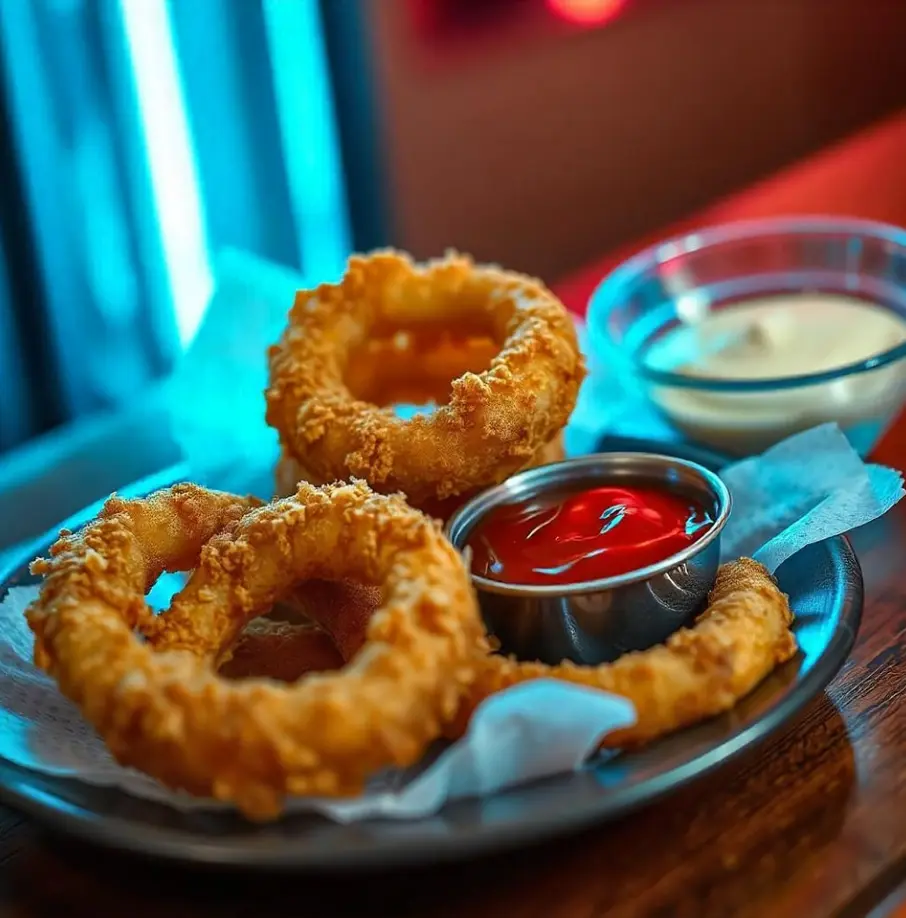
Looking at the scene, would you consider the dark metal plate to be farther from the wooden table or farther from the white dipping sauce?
the white dipping sauce

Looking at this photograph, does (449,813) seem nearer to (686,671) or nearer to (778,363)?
(686,671)

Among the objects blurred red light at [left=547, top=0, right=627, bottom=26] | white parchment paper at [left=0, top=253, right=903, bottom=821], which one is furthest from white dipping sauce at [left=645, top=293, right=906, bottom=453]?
blurred red light at [left=547, top=0, right=627, bottom=26]

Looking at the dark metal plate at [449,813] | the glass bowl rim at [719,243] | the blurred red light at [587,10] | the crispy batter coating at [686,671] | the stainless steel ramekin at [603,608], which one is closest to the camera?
the dark metal plate at [449,813]

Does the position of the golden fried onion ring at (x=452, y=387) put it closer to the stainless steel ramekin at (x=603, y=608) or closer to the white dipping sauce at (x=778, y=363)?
the stainless steel ramekin at (x=603, y=608)

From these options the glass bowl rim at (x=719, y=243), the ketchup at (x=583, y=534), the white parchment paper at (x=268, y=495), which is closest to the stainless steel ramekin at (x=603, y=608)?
the ketchup at (x=583, y=534)

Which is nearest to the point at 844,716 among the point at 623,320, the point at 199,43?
the point at 623,320
